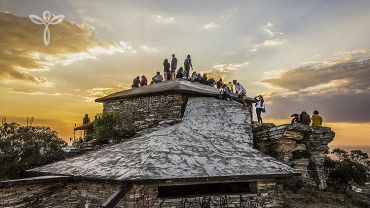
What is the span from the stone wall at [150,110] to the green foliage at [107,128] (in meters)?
0.57

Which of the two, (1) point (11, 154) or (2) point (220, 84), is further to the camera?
(2) point (220, 84)

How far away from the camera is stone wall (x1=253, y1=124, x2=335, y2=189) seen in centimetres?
1625

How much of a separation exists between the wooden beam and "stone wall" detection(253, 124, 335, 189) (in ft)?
29.2

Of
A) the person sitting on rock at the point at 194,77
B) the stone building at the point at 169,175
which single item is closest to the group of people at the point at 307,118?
the stone building at the point at 169,175

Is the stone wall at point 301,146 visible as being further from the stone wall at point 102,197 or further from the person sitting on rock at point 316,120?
the stone wall at point 102,197

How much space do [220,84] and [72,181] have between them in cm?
1240

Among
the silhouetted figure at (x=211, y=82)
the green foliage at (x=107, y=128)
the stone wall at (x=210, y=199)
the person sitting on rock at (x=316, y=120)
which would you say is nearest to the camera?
the stone wall at (x=210, y=199)

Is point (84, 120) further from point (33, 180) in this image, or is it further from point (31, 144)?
point (33, 180)

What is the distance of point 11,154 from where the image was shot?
17.8 metres

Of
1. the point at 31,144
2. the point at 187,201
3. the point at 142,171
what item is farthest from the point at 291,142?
the point at 31,144

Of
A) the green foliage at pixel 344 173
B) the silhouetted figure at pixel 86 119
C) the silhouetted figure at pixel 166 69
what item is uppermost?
the silhouetted figure at pixel 166 69

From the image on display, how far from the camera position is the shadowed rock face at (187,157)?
10.1m

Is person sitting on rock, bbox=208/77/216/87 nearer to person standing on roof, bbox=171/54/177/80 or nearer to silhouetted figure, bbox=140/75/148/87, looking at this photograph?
person standing on roof, bbox=171/54/177/80

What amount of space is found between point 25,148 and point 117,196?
36.8 feet
